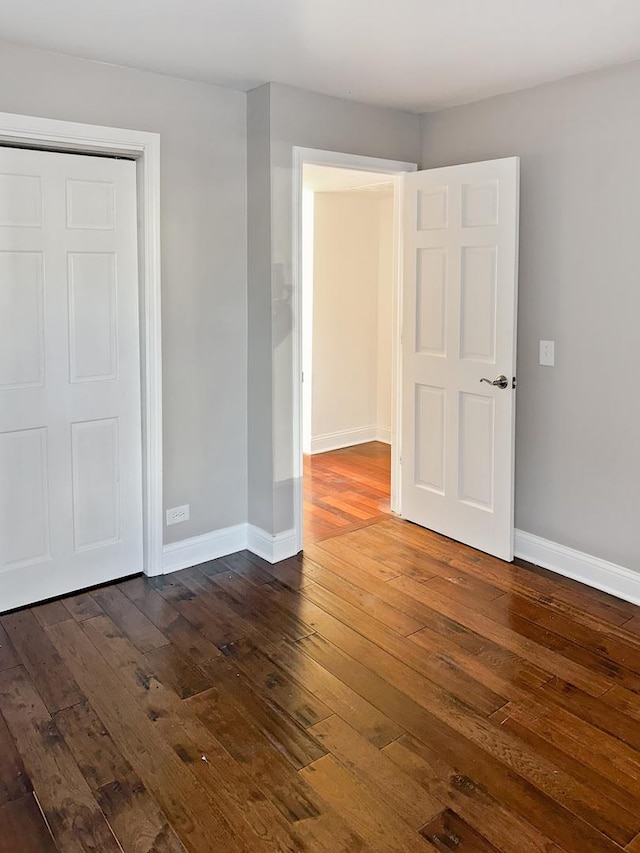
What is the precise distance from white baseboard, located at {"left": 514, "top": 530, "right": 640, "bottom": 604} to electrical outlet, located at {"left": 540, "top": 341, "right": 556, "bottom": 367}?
93cm

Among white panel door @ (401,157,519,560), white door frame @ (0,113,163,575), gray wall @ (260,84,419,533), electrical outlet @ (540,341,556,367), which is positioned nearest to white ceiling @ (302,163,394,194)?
gray wall @ (260,84,419,533)

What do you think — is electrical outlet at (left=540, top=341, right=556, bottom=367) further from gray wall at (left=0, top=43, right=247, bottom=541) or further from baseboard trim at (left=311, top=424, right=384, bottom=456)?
baseboard trim at (left=311, top=424, right=384, bottom=456)

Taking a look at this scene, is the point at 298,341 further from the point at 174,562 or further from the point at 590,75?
the point at 590,75

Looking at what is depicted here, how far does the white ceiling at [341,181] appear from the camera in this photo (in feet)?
15.4

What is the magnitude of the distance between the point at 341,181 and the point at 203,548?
9.76 feet

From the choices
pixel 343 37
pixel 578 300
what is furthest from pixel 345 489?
pixel 343 37

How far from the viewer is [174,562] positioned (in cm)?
365

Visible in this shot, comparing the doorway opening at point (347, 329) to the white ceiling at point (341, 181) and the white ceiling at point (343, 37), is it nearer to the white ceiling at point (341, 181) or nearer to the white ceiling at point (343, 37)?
the white ceiling at point (341, 181)

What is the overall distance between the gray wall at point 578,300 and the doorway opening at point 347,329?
1.95 metres

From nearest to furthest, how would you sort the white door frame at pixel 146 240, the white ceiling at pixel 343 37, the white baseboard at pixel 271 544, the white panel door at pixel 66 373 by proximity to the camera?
the white ceiling at pixel 343 37 → the white door frame at pixel 146 240 → the white panel door at pixel 66 373 → the white baseboard at pixel 271 544

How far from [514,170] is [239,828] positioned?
3049 millimetres

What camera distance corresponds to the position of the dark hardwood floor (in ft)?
14.3

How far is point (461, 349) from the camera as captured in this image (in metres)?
3.83

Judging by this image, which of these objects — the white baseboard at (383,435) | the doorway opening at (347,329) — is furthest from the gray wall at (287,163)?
the white baseboard at (383,435)
